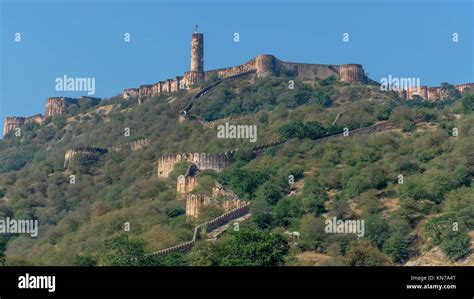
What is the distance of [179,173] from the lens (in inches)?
2928

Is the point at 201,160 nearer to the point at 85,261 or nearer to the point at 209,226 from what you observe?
the point at 209,226

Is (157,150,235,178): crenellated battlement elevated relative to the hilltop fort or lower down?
lower down

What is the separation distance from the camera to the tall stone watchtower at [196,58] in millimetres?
108812

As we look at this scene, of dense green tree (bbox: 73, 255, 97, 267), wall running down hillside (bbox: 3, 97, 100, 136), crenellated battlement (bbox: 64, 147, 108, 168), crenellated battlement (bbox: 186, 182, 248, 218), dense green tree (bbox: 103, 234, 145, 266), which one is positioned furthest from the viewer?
wall running down hillside (bbox: 3, 97, 100, 136)

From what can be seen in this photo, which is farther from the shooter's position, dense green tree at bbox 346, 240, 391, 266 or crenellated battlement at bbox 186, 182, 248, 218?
crenellated battlement at bbox 186, 182, 248, 218

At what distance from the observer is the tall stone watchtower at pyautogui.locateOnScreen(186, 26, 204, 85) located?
109 metres

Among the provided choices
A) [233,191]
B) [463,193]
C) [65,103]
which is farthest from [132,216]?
[65,103]

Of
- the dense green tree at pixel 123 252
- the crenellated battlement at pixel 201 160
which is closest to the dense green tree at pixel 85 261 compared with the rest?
the dense green tree at pixel 123 252

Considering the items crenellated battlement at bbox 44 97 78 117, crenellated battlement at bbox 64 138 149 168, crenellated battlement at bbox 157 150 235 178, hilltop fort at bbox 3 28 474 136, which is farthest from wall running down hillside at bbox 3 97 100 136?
crenellated battlement at bbox 157 150 235 178

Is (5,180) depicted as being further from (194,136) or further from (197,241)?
(197,241)

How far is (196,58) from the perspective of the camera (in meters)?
110

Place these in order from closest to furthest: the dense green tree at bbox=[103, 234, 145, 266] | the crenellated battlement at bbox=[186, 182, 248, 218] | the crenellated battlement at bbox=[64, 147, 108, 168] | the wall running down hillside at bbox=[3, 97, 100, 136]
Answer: the dense green tree at bbox=[103, 234, 145, 266], the crenellated battlement at bbox=[186, 182, 248, 218], the crenellated battlement at bbox=[64, 147, 108, 168], the wall running down hillside at bbox=[3, 97, 100, 136]

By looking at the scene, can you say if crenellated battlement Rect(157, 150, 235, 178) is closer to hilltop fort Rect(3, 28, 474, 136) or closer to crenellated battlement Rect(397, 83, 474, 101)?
hilltop fort Rect(3, 28, 474, 136)

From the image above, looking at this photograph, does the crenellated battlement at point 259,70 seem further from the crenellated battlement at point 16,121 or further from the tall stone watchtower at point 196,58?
the crenellated battlement at point 16,121
